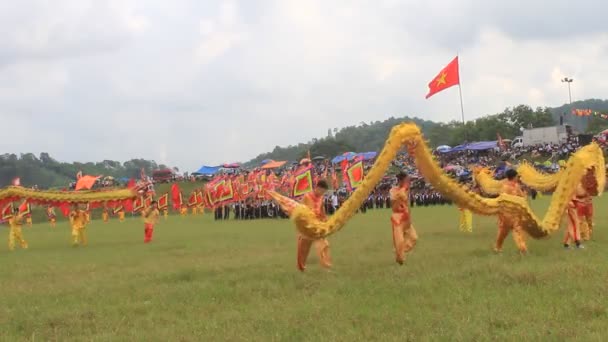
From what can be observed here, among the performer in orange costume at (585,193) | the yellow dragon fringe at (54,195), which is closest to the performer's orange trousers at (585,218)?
the performer in orange costume at (585,193)

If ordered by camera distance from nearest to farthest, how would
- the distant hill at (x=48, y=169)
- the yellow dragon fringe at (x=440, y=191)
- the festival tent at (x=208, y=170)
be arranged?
the yellow dragon fringe at (x=440, y=191), the festival tent at (x=208, y=170), the distant hill at (x=48, y=169)

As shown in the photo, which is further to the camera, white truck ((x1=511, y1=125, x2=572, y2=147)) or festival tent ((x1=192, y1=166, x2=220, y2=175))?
festival tent ((x1=192, y1=166, x2=220, y2=175))

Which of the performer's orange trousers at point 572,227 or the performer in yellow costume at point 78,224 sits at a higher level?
the performer in yellow costume at point 78,224

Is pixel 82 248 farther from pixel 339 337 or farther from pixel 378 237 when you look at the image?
pixel 339 337

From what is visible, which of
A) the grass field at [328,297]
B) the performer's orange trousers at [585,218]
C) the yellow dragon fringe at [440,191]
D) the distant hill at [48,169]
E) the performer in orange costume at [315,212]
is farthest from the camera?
the distant hill at [48,169]

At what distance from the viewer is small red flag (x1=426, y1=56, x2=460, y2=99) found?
18328mm

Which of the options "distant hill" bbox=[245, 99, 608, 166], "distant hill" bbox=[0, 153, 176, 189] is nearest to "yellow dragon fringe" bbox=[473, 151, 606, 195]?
"distant hill" bbox=[245, 99, 608, 166]

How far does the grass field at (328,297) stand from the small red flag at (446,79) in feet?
19.3

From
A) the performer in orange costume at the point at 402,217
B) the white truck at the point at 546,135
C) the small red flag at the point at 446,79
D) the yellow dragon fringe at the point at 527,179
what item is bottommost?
the performer in orange costume at the point at 402,217

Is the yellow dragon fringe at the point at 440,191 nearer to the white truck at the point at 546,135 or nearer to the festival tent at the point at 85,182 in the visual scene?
the festival tent at the point at 85,182

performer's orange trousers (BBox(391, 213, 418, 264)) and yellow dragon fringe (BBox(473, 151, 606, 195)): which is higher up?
yellow dragon fringe (BBox(473, 151, 606, 195))

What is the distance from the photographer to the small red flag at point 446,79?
18328 millimetres

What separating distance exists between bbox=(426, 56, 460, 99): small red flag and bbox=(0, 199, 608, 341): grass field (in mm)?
5874

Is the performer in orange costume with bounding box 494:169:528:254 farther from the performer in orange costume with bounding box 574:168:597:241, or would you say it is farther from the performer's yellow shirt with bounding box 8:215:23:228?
the performer's yellow shirt with bounding box 8:215:23:228
